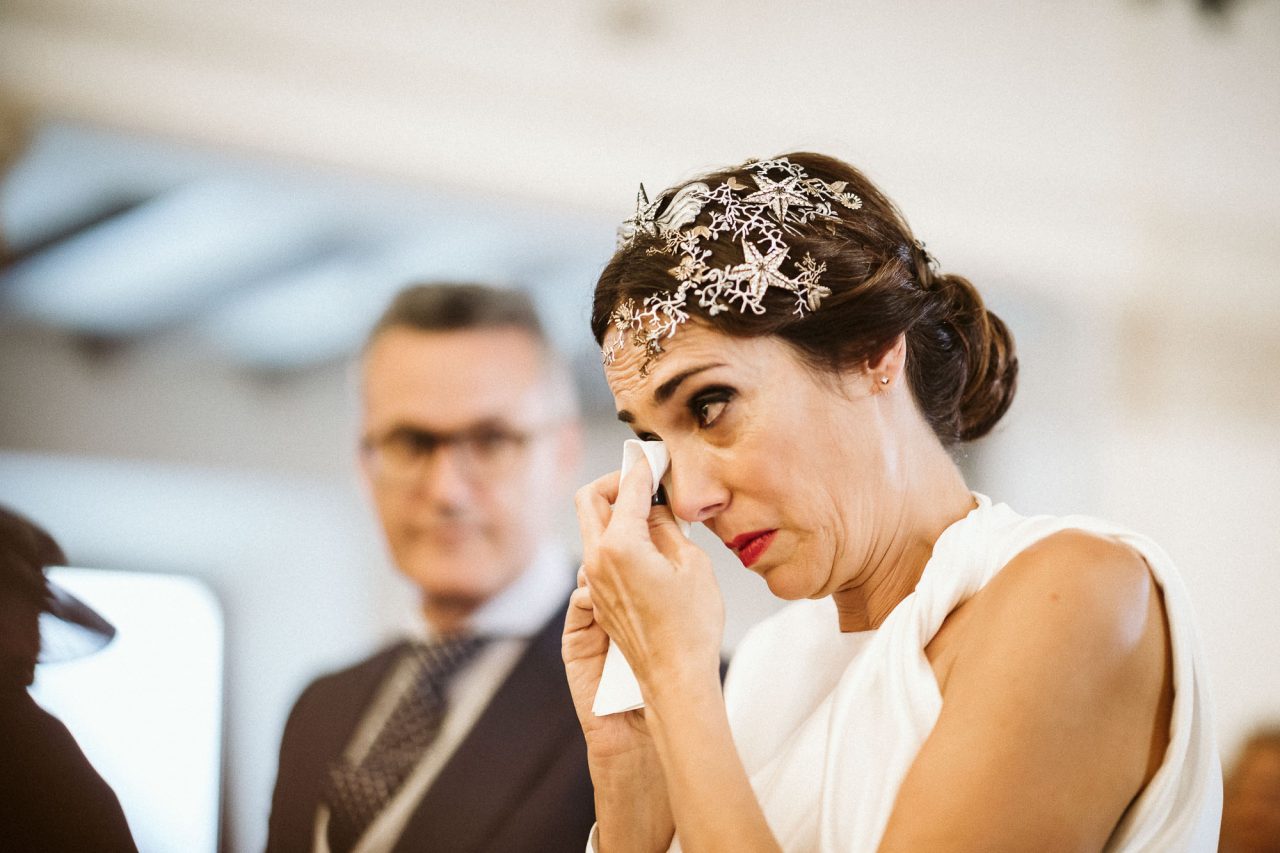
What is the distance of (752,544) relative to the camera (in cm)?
151

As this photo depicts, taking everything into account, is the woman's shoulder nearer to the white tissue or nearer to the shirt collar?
the white tissue

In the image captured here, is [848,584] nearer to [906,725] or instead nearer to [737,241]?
[906,725]

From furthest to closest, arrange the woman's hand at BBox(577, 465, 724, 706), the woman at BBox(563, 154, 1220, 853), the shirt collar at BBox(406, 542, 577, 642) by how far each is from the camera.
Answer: the shirt collar at BBox(406, 542, 577, 642) < the woman's hand at BBox(577, 465, 724, 706) < the woman at BBox(563, 154, 1220, 853)

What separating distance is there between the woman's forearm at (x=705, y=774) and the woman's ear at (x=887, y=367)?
18.5 inches

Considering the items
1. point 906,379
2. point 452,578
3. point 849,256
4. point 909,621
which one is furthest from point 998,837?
point 452,578

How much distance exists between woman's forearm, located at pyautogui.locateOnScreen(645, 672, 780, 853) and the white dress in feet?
0.58

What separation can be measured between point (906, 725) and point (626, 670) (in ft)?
1.35

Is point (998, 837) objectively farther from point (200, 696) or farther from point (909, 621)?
point (200, 696)

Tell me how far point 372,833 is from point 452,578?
462 mm

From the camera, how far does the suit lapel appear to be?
1.95 meters

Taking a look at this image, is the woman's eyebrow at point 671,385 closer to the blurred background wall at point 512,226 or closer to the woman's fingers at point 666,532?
the woman's fingers at point 666,532

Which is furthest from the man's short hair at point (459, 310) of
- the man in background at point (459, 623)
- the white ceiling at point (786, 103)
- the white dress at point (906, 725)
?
→ the white dress at point (906, 725)

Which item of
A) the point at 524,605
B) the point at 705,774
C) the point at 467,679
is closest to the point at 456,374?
the point at 524,605

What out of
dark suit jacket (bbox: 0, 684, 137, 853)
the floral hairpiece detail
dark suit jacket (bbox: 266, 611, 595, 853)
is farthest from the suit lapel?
the floral hairpiece detail
